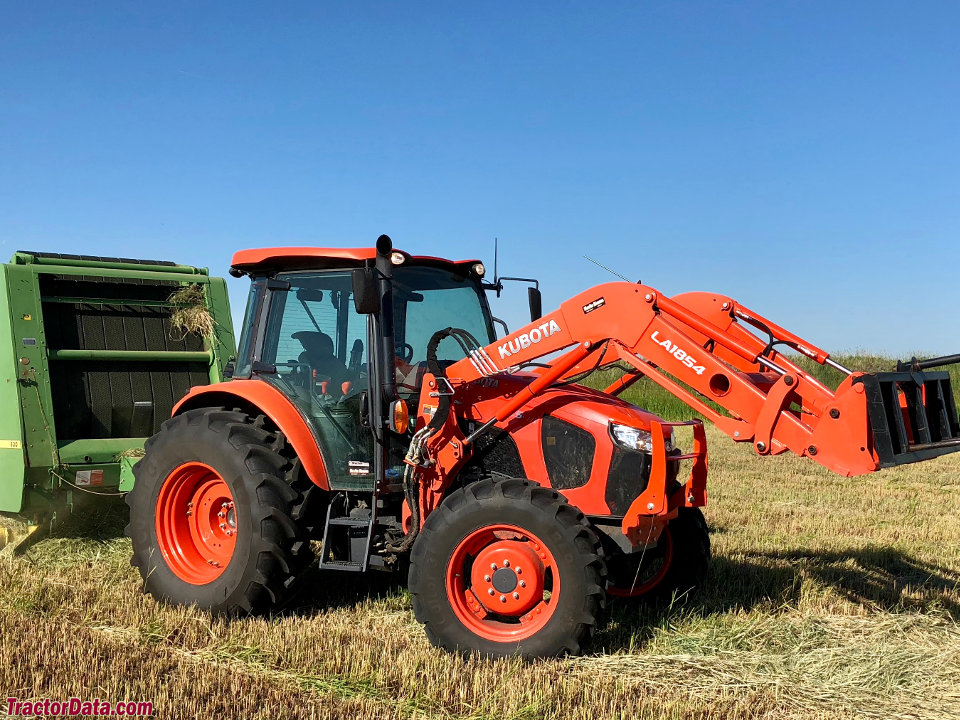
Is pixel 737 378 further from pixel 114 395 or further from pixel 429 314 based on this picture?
pixel 114 395

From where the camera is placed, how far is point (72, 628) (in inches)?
198

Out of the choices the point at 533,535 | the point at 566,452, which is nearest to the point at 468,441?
the point at 566,452

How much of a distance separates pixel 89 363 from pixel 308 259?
9.98 ft

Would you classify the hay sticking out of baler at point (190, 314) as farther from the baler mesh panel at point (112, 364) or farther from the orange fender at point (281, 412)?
the orange fender at point (281, 412)

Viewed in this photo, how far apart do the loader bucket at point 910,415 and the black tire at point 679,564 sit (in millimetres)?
1581

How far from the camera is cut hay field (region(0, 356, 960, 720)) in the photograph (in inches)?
160

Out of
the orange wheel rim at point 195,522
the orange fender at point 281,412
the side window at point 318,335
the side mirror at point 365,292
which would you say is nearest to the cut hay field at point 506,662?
the orange wheel rim at point 195,522

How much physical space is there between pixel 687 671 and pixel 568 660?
1.97 feet

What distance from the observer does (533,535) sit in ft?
14.9

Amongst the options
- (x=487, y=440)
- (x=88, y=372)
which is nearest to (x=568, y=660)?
(x=487, y=440)

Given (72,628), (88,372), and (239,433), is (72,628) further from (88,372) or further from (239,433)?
(88,372)

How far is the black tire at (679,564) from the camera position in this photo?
566cm

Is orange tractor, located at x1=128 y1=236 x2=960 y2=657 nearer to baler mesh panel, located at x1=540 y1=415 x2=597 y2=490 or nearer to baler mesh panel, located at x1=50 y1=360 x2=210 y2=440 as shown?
baler mesh panel, located at x1=540 y1=415 x2=597 y2=490

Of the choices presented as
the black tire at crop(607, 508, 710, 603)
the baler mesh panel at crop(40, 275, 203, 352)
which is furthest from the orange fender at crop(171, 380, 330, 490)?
the baler mesh panel at crop(40, 275, 203, 352)
